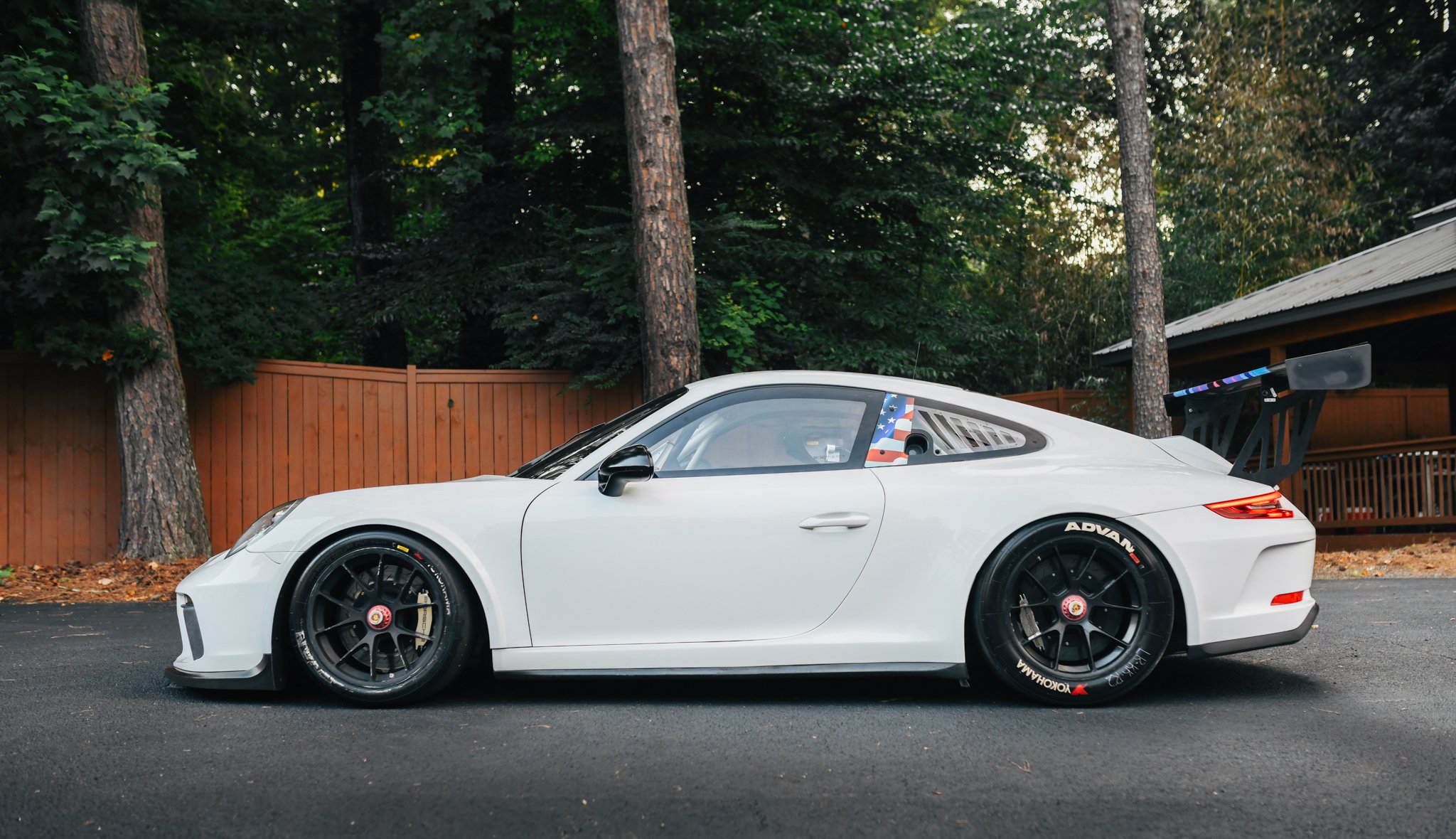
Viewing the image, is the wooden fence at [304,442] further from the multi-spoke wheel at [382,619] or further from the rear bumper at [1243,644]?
the rear bumper at [1243,644]

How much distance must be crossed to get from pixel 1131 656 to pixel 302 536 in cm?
317

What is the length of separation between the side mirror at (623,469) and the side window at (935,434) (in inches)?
34.2

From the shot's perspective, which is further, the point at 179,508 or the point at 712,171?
the point at 712,171

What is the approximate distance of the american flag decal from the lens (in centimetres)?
426

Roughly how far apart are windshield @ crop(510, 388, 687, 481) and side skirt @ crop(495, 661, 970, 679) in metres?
0.83

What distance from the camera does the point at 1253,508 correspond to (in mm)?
4148

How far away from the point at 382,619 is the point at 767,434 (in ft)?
5.40

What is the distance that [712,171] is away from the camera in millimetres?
13758

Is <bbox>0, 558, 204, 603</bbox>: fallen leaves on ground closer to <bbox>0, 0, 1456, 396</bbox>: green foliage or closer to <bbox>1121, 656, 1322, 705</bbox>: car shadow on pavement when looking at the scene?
<bbox>0, 0, 1456, 396</bbox>: green foliage

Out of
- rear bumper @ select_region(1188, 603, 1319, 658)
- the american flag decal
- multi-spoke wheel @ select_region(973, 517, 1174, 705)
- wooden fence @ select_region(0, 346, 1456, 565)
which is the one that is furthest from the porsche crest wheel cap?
wooden fence @ select_region(0, 346, 1456, 565)

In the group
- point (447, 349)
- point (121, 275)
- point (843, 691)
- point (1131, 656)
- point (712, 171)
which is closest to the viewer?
point (1131, 656)

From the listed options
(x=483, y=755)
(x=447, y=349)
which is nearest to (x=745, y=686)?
(x=483, y=755)

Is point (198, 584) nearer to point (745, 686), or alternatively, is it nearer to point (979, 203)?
point (745, 686)

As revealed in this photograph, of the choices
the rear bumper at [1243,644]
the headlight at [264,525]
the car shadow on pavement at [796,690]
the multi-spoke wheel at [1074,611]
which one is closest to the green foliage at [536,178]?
the headlight at [264,525]
